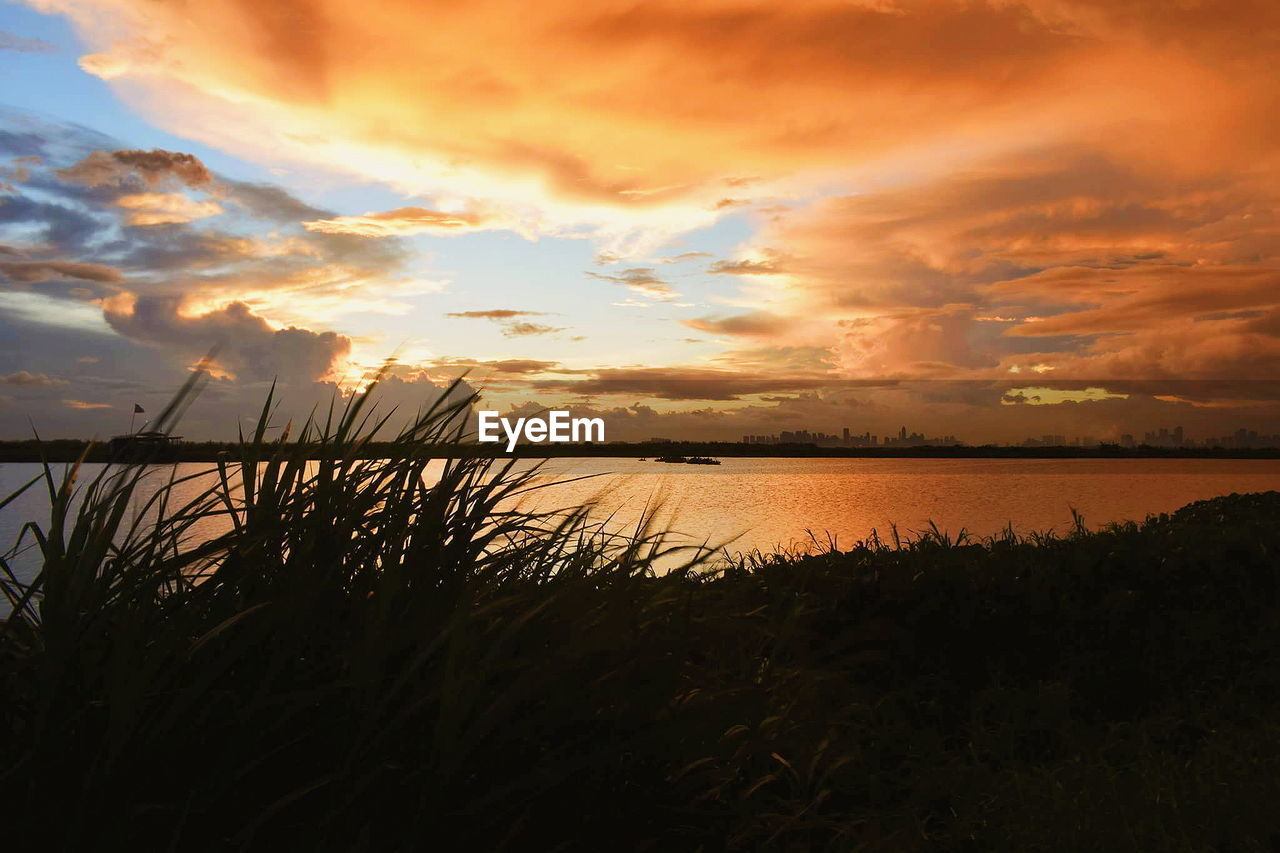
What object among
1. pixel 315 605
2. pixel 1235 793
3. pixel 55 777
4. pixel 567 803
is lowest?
pixel 1235 793

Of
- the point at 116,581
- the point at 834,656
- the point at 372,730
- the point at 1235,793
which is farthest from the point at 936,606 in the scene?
the point at 116,581

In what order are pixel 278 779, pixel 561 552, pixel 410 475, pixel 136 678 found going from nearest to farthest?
pixel 136 678
pixel 278 779
pixel 410 475
pixel 561 552

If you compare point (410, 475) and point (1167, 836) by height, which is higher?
point (410, 475)

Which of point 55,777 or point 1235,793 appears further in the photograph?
point 1235,793

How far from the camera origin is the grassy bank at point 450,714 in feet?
9.92

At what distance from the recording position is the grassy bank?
9.92ft

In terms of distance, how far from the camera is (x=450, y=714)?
9.70 feet

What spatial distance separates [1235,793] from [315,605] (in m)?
4.81

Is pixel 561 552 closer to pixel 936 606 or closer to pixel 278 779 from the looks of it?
pixel 278 779

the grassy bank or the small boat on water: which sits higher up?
the small boat on water

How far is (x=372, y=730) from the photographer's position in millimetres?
3262

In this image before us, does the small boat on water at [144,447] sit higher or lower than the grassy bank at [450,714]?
higher

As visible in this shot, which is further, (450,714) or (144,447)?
(144,447)

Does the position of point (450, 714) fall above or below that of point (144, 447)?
below
